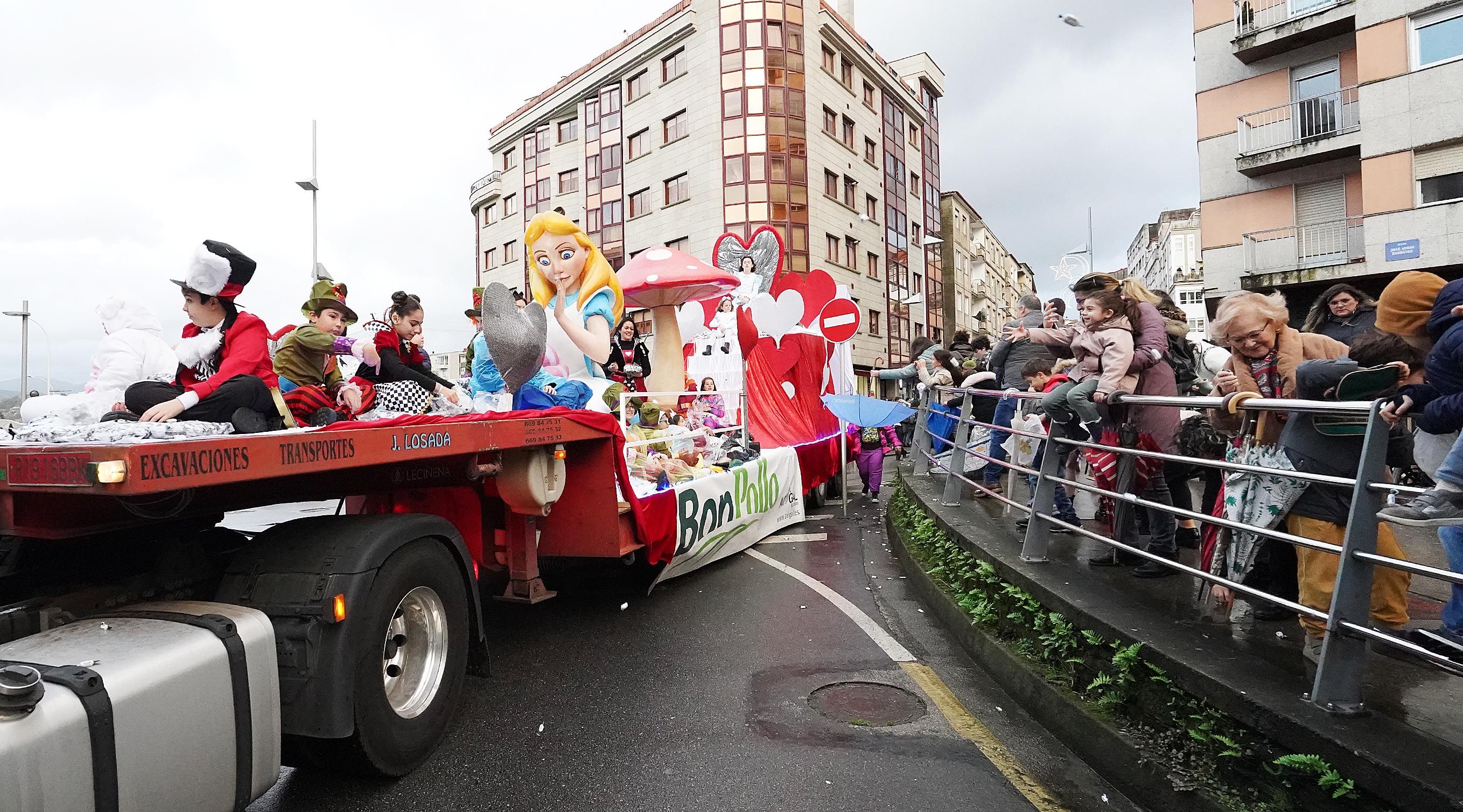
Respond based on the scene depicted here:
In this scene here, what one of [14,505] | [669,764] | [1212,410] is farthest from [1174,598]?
[14,505]

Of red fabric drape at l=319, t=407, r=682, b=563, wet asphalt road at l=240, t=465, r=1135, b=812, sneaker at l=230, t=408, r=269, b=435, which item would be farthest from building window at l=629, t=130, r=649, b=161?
sneaker at l=230, t=408, r=269, b=435

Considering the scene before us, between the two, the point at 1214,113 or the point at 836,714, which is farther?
the point at 1214,113

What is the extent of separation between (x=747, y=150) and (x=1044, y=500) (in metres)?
28.0

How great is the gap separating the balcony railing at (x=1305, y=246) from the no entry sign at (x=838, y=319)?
1616 cm

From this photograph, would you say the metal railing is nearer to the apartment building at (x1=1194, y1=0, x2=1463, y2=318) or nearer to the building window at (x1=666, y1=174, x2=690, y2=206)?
the apartment building at (x1=1194, y1=0, x2=1463, y2=318)

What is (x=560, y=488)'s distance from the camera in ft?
13.7

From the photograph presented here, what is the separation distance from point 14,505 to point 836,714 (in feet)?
10.4

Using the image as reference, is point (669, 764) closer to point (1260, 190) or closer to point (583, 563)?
point (583, 563)

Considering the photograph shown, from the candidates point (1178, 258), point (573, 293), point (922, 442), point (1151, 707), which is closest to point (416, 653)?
point (1151, 707)

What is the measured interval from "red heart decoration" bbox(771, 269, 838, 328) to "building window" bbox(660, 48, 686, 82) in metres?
24.2

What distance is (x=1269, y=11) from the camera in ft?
67.5

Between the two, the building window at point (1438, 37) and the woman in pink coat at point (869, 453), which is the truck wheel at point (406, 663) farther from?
the building window at point (1438, 37)

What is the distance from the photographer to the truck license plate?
1.95 meters

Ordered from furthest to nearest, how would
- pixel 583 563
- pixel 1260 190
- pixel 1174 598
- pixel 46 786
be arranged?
pixel 1260 190 → pixel 583 563 → pixel 1174 598 → pixel 46 786
